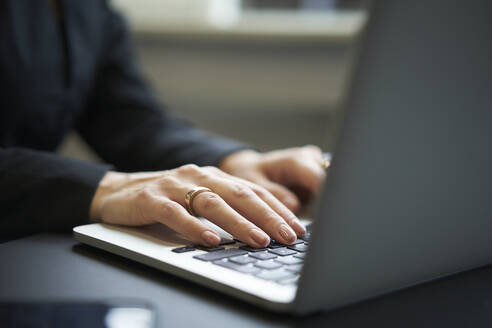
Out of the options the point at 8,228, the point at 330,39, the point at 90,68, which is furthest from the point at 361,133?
the point at 330,39

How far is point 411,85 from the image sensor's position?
0.31 m

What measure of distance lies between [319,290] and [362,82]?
0.44 feet

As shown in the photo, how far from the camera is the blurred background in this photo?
1645 mm

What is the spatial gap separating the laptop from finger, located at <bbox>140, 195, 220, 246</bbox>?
0.03m

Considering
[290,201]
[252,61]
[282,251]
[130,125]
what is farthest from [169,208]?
[252,61]

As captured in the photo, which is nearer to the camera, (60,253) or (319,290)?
(319,290)

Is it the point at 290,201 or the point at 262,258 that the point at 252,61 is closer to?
the point at 290,201

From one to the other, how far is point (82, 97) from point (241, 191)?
0.71 m

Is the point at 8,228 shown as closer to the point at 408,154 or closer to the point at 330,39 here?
the point at 408,154

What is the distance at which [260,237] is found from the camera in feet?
1.55

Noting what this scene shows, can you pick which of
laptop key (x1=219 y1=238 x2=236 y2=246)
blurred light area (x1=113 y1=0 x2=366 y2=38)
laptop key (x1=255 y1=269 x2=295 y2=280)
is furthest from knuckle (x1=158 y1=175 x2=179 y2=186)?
blurred light area (x1=113 y1=0 x2=366 y2=38)

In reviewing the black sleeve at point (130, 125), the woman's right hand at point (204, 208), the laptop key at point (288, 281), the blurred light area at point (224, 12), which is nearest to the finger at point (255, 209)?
the woman's right hand at point (204, 208)

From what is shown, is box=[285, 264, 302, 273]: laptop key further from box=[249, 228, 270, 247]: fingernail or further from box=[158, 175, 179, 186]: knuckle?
box=[158, 175, 179, 186]: knuckle

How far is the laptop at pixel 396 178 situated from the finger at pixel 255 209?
54 millimetres
